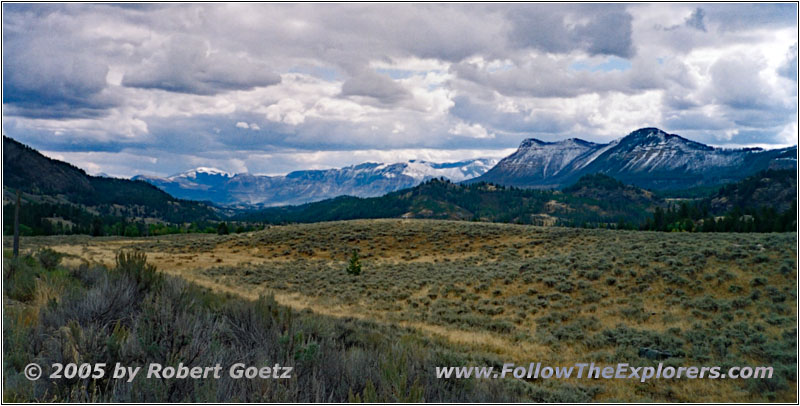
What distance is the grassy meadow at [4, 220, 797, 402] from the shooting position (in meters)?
5.41

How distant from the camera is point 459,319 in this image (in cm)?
1873

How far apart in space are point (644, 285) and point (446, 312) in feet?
30.9

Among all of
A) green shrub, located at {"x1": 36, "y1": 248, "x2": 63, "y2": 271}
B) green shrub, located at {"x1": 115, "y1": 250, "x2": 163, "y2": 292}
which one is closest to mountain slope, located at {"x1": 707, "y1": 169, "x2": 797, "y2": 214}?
green shrub, located at {"x1": 36, "y1": 248, "x2": 63, "y2": 271}

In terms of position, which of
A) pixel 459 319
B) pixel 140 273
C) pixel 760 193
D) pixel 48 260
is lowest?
pixel 459 319

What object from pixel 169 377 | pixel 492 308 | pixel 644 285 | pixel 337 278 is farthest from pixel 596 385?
pixel 337 278

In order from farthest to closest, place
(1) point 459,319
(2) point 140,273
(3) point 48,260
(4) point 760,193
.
Result: (4) point 760,193 → (1) point 459,319 → (3) point 48,260 → (2) point 140,273

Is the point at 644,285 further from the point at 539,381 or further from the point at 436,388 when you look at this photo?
the point at 436,388

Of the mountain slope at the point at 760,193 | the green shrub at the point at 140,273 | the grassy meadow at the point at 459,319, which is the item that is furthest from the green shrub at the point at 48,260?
Answer: the mountain slope at the point at 760,193

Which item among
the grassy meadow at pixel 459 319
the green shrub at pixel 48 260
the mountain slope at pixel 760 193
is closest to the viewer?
the grassy meadow at pixel 459 319

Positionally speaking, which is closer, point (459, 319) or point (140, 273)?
point (140, 273)

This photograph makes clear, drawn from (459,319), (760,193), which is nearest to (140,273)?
(459,319)

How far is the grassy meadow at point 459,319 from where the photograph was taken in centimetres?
541

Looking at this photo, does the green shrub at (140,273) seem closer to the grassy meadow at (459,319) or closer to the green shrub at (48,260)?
the grassy meadow at (459,319)

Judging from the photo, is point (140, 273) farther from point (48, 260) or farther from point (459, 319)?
point (459, 319)
